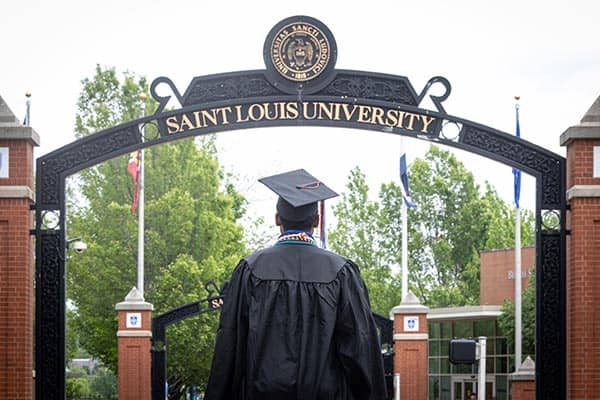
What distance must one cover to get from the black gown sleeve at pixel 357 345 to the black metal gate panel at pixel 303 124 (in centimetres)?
908

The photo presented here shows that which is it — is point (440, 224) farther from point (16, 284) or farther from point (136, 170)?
point (16, 284)

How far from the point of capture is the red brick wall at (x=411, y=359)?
32.0 meters

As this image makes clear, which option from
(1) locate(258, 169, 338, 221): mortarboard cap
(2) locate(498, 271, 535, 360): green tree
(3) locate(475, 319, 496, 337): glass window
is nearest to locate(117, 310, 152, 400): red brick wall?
(2) locate(498, 271, 535, 360): green tree

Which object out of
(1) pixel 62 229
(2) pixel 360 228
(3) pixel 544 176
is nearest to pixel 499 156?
(3) pixel 544 176

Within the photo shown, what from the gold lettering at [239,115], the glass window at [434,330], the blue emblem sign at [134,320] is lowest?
the glass window at [434,330]

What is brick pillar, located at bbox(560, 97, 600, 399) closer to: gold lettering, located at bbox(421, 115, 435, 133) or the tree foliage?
gold lettering, located at bbox(421, 115, 435, 133)

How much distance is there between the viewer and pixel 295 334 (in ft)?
26.1

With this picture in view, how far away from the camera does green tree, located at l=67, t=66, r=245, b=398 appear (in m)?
36.8

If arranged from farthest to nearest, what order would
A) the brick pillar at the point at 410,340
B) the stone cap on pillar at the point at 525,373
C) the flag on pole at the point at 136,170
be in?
the flag on pole at the point at 136,170
the brick pillar at the point at 410,340
the stone cap on pillar at the point at 525,373

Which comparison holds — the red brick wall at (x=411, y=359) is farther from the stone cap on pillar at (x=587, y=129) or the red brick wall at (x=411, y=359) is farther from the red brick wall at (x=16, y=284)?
the red brick wall at (x=16, y=284)

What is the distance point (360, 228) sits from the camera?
184ft

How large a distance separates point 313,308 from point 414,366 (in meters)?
24.6

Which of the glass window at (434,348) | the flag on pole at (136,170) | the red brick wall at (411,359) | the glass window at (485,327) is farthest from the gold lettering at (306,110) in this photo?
the glass window at (434,348)

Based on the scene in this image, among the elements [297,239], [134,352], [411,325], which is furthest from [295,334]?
[411,325]
